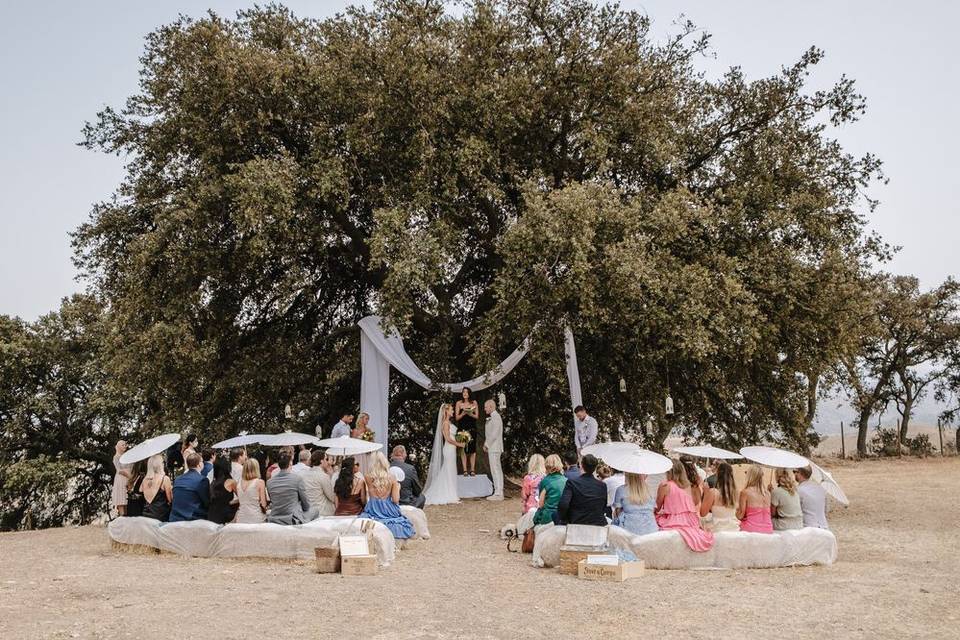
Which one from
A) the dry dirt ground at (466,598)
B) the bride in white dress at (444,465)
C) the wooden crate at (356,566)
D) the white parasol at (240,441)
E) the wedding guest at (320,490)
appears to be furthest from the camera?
the bride in white dress at (444,465)

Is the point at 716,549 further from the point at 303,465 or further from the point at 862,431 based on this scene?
the point at 862,431

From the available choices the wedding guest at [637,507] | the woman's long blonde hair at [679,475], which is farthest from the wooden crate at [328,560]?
the woman's long blonde hair at [679,475]

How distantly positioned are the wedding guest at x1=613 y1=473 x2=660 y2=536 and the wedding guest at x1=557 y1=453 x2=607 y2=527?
1.73 feet

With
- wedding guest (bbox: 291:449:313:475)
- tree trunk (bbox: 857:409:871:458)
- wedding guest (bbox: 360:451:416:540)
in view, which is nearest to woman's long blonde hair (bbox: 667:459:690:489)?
wedding guest (bbox: 360:451:416:540)

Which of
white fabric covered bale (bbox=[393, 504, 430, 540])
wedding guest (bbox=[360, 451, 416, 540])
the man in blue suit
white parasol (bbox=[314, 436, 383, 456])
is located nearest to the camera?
the man in blue suit

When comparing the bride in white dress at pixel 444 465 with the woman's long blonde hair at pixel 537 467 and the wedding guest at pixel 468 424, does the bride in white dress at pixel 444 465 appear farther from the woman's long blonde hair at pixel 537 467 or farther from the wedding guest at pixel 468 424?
the woman's long blonde hair at pixel 537 467

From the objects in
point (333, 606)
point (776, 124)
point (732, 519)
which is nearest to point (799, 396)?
point (776, 124)

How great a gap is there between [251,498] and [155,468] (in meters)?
1.70

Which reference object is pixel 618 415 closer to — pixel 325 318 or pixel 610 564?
pixel 325 318

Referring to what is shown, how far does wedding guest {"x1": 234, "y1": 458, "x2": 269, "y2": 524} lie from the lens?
11.8 m

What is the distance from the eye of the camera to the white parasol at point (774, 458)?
11.2 meters

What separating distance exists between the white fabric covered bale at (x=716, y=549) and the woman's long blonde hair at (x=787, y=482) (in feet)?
1.90

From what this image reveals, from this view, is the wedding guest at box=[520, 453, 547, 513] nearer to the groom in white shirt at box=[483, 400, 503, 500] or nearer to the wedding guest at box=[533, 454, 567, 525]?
the wedding guest at box=[533, 454, 567, 525]

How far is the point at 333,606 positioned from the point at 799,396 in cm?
1402
